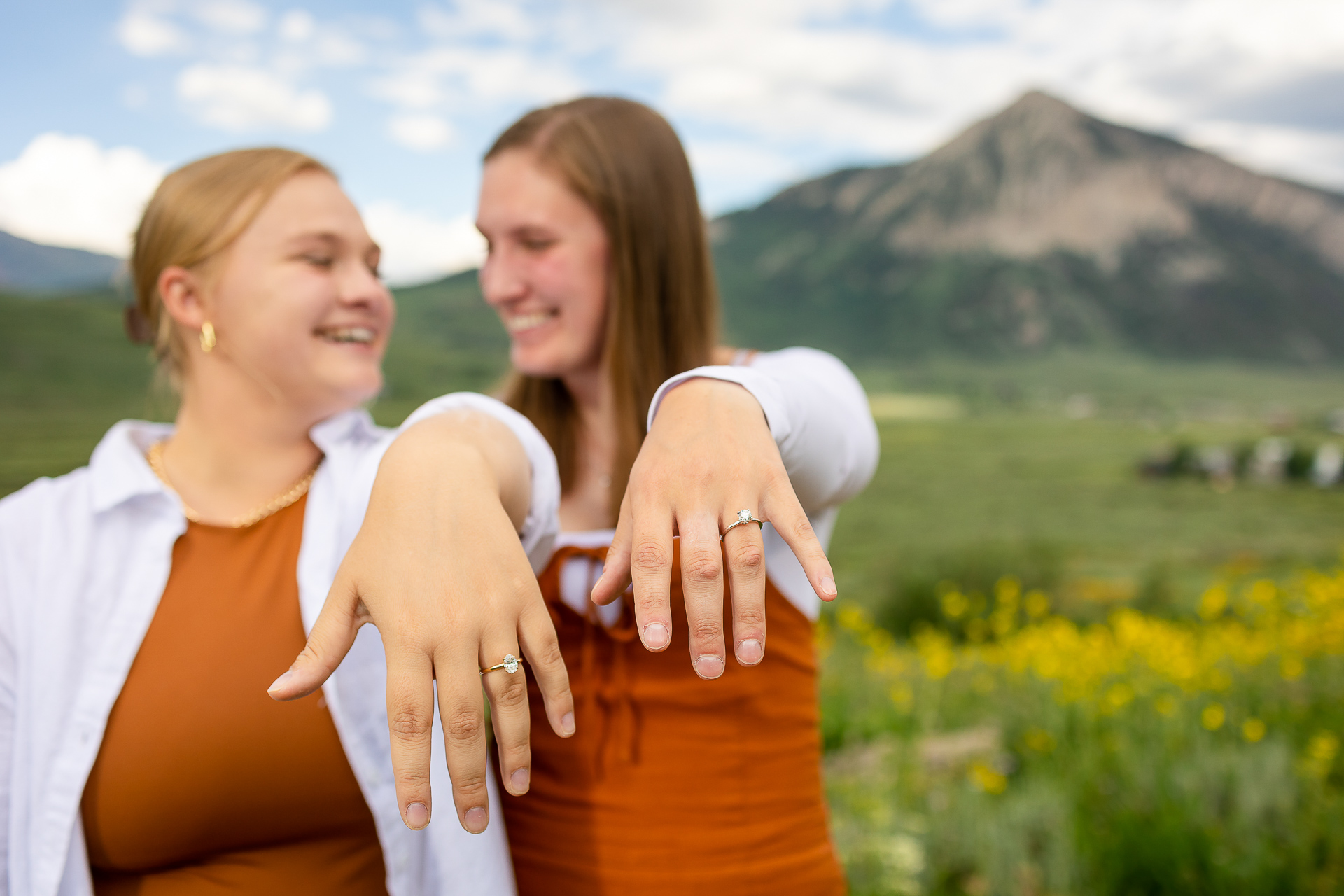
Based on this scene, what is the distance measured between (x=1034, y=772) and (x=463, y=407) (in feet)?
11.3

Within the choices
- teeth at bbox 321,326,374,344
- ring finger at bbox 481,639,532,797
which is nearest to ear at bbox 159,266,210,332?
teeth at bbox 321,326,374,344

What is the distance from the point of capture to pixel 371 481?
1.17m

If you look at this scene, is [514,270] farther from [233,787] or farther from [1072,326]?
[1072,326]

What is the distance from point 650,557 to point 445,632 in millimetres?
195

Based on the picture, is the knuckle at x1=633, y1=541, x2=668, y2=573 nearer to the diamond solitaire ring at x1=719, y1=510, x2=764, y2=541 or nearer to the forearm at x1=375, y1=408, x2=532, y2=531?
the diamond solitaire ring at x1=719, y1=510, x2=764, y2=541

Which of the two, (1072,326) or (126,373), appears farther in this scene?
(1072,326)

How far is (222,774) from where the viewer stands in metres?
1.21

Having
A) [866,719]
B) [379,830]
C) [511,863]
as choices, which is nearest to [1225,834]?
[866,719]

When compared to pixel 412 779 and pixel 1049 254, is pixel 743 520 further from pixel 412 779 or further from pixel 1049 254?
pixel 1049 254

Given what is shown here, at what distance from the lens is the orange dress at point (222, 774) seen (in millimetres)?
1211

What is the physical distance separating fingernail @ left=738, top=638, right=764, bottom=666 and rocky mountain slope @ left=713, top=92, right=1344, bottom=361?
8446 cm

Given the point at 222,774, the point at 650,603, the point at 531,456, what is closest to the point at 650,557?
the point at 650,603

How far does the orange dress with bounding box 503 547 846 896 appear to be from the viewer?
136cm

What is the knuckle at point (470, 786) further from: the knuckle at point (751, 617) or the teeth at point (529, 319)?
the teeth at point (529, 319)
